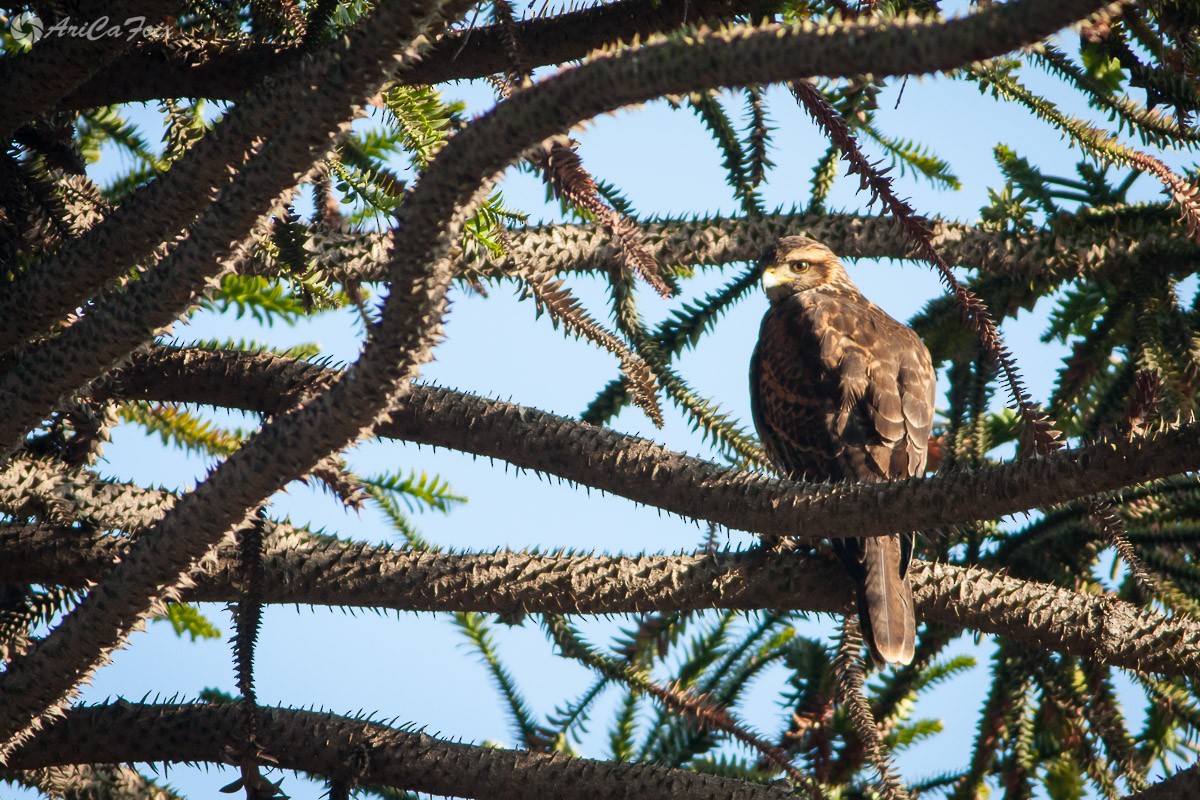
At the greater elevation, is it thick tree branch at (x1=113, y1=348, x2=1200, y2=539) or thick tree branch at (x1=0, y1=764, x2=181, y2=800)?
thick tree branch at (x1=113, y1=348, x2=1200, y2=539)

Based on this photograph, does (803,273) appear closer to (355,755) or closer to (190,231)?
(355,755)

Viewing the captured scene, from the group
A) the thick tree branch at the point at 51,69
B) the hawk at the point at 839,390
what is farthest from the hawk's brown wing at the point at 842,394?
the thick tree branch at the point at 51,69

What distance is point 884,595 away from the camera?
11.4ft

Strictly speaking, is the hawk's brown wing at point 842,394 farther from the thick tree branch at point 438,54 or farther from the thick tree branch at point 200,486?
the thick tree branch at point 200,486

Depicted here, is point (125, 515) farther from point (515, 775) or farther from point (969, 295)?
point (969, 295)

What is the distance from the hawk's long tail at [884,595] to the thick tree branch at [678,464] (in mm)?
1054

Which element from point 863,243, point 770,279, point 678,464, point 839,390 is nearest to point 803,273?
point 770,279

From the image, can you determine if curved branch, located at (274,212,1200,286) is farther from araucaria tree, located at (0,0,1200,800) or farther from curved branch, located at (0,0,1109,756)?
curved branch, located at (0,0,1109,756)

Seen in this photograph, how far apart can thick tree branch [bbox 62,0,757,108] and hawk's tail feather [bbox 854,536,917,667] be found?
5.51ft

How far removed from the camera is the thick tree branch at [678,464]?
6.64ft

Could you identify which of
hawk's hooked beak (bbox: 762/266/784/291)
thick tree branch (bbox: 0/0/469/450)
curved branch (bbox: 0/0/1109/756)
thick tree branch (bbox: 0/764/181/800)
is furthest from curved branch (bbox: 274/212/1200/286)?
thick tree branch (bbox: 0/764/181/800)

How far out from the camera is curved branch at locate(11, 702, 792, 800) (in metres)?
2.69

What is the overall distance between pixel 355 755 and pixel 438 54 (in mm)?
1798

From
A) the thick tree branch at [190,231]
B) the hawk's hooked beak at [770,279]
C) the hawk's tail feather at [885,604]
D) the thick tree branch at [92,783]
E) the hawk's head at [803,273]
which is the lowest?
the thick tree branch at [92,783]
